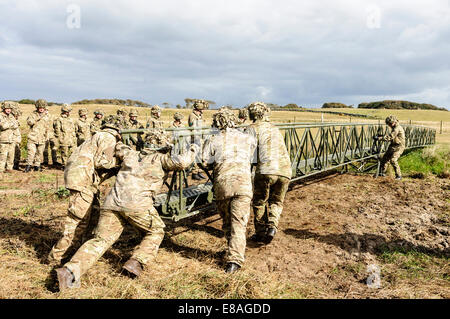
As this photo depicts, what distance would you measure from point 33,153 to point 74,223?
7.97 metres

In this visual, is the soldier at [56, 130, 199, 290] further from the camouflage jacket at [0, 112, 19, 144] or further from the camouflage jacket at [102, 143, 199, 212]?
the camouflage jacket at [0, 112, 19, 144]

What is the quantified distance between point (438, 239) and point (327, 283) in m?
2.64

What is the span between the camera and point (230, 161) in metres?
4.22

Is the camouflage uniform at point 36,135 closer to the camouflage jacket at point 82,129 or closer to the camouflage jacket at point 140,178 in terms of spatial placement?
the camouflage jacket at point 82,129

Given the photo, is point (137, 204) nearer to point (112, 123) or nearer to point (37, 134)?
point (112, 123)

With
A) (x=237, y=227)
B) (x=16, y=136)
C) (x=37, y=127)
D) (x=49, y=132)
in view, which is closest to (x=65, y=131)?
(x=49, y=132)

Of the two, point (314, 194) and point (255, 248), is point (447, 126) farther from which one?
point (255, 248)

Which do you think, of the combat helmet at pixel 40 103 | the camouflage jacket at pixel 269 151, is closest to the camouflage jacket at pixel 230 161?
the camouflage jacket at pixel 269 151

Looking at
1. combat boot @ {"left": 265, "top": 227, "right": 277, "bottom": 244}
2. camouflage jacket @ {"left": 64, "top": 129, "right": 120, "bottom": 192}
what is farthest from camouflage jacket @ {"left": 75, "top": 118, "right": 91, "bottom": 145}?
combat boot @ {"left": 265, "top": 227, "right": 277, "bottom": 244}

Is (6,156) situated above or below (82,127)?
below

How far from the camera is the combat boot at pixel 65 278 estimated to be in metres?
3.27

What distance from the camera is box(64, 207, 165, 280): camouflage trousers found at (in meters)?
3.49

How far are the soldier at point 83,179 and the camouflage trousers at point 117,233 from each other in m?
0.60
